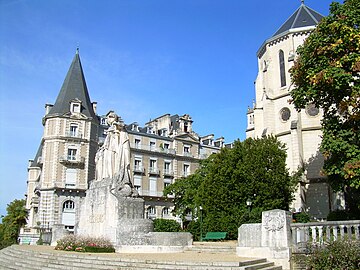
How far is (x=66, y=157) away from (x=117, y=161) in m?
32.5

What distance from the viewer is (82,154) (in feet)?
164

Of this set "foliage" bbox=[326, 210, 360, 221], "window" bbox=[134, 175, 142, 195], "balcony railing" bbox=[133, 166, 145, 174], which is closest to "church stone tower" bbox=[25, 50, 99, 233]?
"balcony railing" bbox=[133, 166, 145, 174]

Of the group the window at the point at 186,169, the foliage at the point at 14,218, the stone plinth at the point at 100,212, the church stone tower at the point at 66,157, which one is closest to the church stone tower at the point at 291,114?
the stone plinth at the point at 100,212

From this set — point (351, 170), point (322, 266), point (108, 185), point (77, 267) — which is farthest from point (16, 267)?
point (351, 170)

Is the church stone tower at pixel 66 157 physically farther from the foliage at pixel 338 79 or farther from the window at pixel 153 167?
the foliage at pixel 338 79

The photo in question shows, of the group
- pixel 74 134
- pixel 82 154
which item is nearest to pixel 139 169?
pixel 82 154

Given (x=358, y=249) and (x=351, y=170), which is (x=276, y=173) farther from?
(x=358, y=249)

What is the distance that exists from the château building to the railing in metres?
38.2

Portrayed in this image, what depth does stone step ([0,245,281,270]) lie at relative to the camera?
35.7ft

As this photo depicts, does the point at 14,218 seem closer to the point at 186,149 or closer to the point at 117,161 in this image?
the point at 186,149

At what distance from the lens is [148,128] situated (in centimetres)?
6075

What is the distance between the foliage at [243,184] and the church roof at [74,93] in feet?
86.2

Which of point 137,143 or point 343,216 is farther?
point 137,143

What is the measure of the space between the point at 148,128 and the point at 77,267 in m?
48.5
